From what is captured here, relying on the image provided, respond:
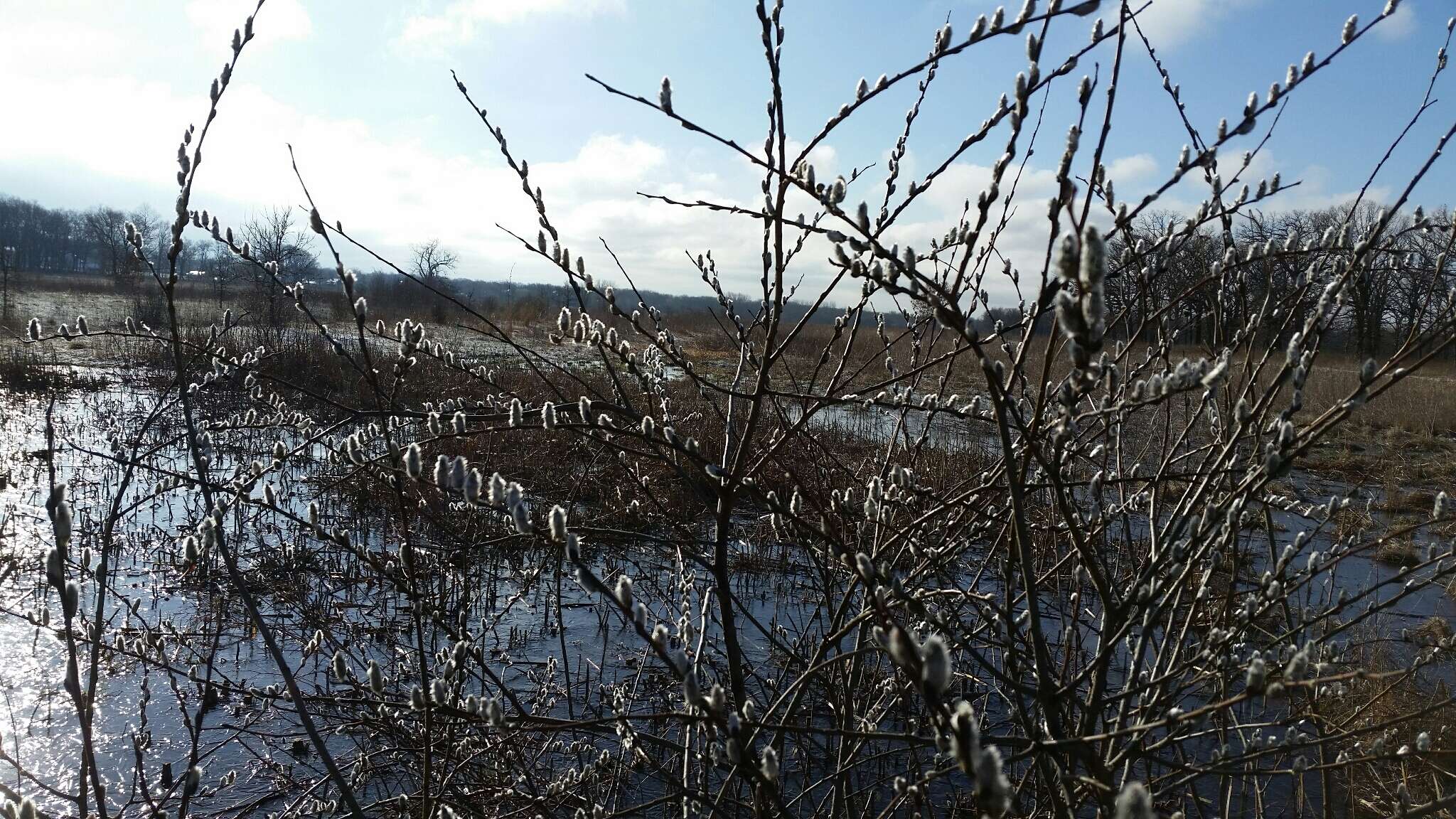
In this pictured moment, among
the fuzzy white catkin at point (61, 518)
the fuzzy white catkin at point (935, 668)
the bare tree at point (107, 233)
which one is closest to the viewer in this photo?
the fuzzy white catkin at point (935, 668)

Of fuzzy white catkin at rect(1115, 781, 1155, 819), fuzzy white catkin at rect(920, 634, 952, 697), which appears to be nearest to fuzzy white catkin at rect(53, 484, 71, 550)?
fuzzy white catkin at rect(920, 634, 952, 697)

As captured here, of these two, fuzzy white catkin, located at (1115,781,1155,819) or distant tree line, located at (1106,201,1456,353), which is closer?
fuzzy white catkin, located at (1115,781,1155,819)

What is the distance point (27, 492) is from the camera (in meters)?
7.07

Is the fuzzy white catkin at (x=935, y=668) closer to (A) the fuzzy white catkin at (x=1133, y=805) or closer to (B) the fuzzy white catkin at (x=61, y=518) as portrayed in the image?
(A) the fuzzy white catkin at (x=1133, y=805)

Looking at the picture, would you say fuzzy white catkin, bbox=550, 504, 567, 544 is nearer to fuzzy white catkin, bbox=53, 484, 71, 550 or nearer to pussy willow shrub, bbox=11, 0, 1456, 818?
pussy willow shrub, bbox=11, 0, 1456, 818

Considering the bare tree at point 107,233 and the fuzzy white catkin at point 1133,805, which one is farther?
the bare tree at point 107,233

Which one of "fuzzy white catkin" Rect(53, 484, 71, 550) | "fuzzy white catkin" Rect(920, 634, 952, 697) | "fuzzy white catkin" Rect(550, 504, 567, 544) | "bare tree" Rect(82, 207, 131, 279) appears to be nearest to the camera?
"fuzzy white catkin" Rect(920, 634, 952, 697)

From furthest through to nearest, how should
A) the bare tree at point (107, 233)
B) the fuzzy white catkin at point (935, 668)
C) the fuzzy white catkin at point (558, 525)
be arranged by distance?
the bare tree at point (107, 233)
the fuzzy white catkin at point (558, 525)
the fuzzy white catkin at point (935, 668)

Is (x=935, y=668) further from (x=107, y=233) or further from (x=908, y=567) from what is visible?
(x=107, y=233)

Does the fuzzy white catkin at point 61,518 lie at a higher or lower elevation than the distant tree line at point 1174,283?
lower

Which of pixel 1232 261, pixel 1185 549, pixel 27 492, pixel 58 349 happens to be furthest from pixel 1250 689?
pixel 58 349

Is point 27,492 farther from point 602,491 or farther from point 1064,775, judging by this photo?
point 1064,775

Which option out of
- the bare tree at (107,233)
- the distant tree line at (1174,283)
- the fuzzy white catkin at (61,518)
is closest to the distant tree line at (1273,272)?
the distant tree line at (1174,283)

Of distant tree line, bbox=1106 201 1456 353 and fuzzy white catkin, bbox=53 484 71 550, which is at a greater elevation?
distant tree line, bbox=1106 201 1456 353
